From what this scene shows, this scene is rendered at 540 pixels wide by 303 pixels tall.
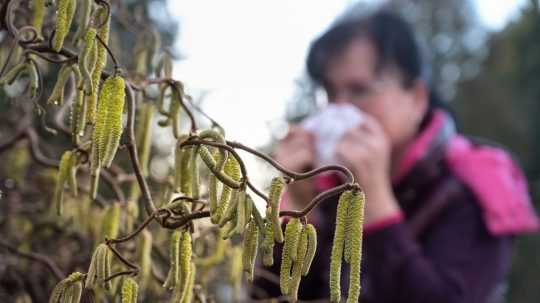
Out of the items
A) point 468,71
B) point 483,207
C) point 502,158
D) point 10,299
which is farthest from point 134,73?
point 468,71

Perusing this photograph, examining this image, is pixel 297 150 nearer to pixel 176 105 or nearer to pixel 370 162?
pixel 370 162

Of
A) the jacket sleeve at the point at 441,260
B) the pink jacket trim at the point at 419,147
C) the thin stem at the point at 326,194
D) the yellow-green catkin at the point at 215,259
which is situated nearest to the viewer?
the thin stem at the point at 326,194

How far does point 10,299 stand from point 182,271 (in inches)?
18.9

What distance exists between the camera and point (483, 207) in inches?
62.4

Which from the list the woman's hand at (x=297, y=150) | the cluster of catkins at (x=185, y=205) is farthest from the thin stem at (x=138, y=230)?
the woman's hand at (x=297, y=150)

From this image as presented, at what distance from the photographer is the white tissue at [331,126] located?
156 cm

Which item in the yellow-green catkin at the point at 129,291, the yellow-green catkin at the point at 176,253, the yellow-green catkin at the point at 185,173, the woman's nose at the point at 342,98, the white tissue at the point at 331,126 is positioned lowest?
the yellow-green catkin at the point at 129,291

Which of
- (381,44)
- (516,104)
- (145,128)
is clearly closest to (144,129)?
(145,128)

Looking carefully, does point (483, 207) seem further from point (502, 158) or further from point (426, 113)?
point (426, 113)

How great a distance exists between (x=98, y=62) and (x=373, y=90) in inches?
52.6

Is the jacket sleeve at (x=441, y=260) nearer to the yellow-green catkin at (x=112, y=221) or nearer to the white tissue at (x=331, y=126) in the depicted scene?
the white tissue at (x=331, y=126)

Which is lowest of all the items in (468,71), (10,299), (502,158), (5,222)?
(10,299)

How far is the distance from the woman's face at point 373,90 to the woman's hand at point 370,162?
174 mm

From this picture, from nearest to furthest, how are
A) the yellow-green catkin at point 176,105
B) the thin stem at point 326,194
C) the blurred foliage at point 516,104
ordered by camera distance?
1. the thin stem at point 326,194
2. the yellow-green catkin at point 176,105
3. the blurred foliage at point 516,104
